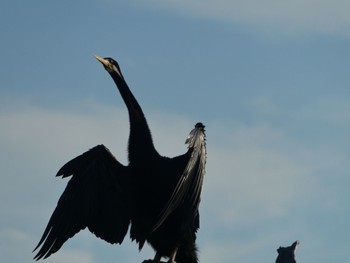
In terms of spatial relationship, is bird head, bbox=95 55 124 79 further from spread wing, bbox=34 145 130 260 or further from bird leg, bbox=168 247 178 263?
bird leg, bbox=168 247 178 263

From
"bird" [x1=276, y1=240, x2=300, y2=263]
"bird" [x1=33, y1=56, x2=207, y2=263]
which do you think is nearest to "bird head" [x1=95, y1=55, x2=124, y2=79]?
"bird" [x1=33, y1=56, x2=207, y2=263]

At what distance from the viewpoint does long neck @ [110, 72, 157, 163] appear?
13055 mm

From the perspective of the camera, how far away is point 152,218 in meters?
12.9

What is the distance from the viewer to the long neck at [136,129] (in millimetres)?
13055

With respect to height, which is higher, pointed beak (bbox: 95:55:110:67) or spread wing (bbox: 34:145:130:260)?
pointed beak (bbox: 95:55:110:67)

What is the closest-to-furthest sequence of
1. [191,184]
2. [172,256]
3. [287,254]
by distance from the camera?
[287,254]
[191,184]
[172,256]

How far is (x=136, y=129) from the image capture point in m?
13.3

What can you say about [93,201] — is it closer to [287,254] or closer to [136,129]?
[136,129]

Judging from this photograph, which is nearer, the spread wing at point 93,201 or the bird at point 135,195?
the bird at point 135,195

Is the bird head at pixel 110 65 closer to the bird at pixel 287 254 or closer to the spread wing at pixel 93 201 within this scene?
the spread wing at pixel 93 201

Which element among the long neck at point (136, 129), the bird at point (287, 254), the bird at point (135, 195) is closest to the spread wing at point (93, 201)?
the bird at point (135, 195)

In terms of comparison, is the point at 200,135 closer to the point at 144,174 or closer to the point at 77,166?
the point at 144,174

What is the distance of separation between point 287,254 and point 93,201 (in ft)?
14.3

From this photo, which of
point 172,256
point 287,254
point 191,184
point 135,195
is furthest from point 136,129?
point 287,254
